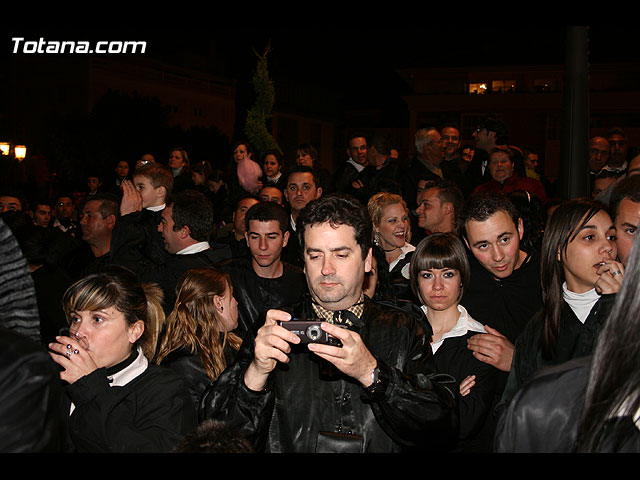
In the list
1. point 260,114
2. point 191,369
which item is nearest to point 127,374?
point 191,369

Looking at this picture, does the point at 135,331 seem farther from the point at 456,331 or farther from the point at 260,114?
the point at 260,114

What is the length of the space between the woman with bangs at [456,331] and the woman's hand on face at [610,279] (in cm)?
94

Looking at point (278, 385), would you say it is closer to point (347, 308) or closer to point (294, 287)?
point (347, 308)

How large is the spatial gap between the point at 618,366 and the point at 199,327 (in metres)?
3.39

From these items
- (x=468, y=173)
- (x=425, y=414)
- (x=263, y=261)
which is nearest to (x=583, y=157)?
(x=468, y=173)

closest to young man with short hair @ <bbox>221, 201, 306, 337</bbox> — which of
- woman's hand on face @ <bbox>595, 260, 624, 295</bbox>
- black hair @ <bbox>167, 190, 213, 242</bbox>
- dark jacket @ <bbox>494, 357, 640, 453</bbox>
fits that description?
black hair @ <bbox>167, 190, 213, 242</bbox>

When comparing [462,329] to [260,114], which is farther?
[260,114]

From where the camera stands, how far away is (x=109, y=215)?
7324 mm

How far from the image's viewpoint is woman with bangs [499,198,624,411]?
369 centimetres

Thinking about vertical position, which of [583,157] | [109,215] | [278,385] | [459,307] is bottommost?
[278,385]

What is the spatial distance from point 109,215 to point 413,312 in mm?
4679

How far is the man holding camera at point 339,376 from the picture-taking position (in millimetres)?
2992

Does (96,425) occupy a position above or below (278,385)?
below

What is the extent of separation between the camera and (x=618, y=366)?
1.61m
